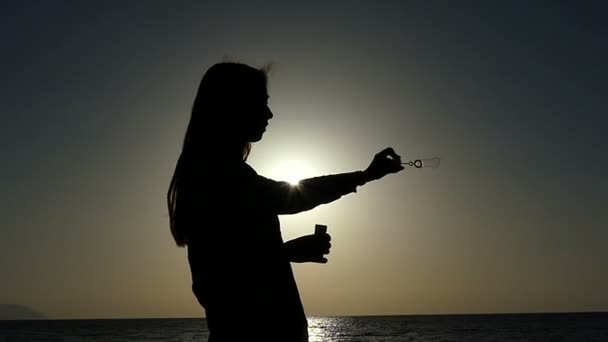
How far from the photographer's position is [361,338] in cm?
8600

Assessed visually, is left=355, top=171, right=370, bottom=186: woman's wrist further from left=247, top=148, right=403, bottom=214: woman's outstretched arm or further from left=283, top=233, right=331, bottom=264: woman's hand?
left=283, top=233, right=331, bottom=264: woman's hand

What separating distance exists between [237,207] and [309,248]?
1.84 ft

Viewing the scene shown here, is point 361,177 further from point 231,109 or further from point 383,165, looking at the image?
point 231,109

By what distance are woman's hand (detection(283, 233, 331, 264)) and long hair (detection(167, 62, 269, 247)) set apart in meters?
0.41

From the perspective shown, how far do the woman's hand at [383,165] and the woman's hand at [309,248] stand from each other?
0.41 m

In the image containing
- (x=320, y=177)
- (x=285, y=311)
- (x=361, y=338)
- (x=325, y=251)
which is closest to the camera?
(x=285, y=311)

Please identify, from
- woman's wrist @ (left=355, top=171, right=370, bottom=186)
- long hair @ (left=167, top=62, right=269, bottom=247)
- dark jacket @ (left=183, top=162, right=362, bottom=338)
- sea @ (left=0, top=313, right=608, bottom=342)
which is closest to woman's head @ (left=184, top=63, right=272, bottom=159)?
long hair @ (left=167, top=62, right=269, bottom=247)

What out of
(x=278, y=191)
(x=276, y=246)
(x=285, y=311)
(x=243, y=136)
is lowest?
(x=285, y=311)

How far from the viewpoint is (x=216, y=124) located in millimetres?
2779

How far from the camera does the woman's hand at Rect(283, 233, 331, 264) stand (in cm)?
296

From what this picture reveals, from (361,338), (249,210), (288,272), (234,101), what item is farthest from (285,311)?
(361,338)

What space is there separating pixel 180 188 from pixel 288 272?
1.68 ft

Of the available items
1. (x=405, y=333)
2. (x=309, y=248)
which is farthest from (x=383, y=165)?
(x=405, y=333)

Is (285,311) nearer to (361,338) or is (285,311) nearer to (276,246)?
(276,246)
